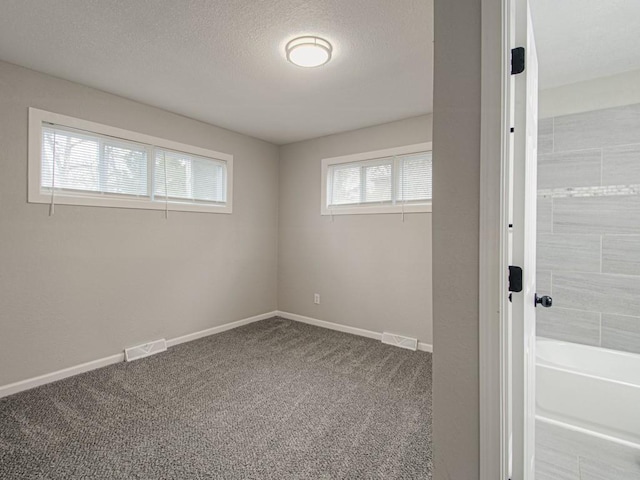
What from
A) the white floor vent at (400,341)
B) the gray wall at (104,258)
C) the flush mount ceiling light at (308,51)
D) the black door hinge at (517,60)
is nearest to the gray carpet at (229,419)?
the white floor vent at (400,341)

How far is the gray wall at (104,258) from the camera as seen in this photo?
8.18 ft

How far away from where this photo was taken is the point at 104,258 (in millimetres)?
2980

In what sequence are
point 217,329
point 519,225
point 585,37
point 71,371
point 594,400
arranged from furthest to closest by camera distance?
point 217,329 → point 71,371 → point 585,37 → point 594,400 → point 519,225

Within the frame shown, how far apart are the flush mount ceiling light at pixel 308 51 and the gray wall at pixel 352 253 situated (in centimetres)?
166

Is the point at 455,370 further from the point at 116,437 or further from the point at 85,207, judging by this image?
the point at 85,207

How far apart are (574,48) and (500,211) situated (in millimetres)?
2110

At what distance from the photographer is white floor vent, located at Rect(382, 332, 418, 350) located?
352cm

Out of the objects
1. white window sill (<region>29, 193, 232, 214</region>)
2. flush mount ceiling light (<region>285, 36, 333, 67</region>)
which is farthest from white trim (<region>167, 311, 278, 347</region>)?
flush mount ceiling light (<region>285, 36, 333, 67</region>)

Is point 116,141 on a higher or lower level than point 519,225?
higher

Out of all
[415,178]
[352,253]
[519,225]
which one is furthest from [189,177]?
[519,225]

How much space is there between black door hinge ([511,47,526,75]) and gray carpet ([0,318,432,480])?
188cm

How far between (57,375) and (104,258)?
102cm

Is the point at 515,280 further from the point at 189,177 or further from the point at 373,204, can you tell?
the point at 189,177

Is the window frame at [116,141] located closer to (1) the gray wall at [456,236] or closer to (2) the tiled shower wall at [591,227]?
(1) the gray wall at [456,236]
